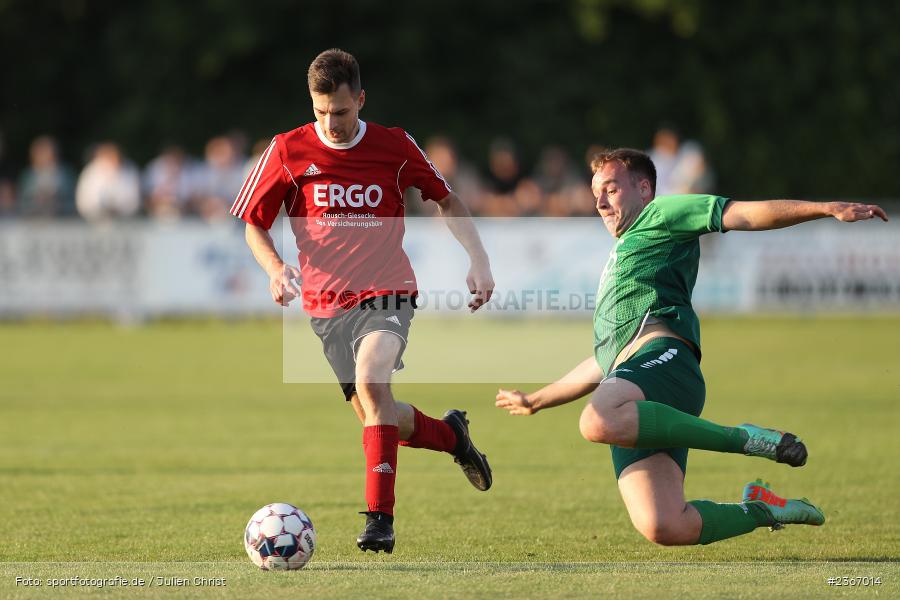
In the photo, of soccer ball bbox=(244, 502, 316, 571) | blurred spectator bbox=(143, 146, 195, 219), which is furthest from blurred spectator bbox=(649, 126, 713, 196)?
soccer ball bbox=(244, 502, 316, 571)

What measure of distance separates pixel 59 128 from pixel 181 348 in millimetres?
12935

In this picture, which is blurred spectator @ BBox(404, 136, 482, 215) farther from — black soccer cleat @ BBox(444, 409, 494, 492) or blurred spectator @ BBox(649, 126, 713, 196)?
black soccer cleat @ BBox(444, 409, 494, 492)

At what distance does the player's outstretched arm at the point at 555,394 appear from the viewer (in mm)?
6688

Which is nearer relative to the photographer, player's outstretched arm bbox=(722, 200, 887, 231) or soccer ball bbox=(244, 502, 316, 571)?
player's outstretched arm bbox=(722, 200, 887, 231)

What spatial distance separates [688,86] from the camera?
92.8 feet

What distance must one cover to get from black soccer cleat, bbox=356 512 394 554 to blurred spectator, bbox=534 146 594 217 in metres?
14.6

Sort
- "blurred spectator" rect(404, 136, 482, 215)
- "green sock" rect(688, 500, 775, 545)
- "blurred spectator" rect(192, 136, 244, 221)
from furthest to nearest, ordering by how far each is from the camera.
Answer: "blurred spectator" rect(192, 136, 244, 221), "blurred spectator" rect(404, 136, 482, 215), "green sock" rect(688, 500, 775, 545)

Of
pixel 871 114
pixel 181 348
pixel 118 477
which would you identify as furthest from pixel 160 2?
pixel 118 477

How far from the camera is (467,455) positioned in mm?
7703

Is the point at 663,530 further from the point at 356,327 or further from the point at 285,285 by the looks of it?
the point at 285,285

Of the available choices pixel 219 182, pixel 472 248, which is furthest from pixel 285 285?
pixel 219 182

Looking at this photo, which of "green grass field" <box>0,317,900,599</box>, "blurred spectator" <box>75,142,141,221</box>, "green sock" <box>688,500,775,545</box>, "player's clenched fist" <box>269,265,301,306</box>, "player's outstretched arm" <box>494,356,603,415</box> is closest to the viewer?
"green grass field" <box>0,317,900,599</box>

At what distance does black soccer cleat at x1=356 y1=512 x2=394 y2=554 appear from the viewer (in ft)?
20.9

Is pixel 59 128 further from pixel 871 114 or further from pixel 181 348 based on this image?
pixel 871 114
